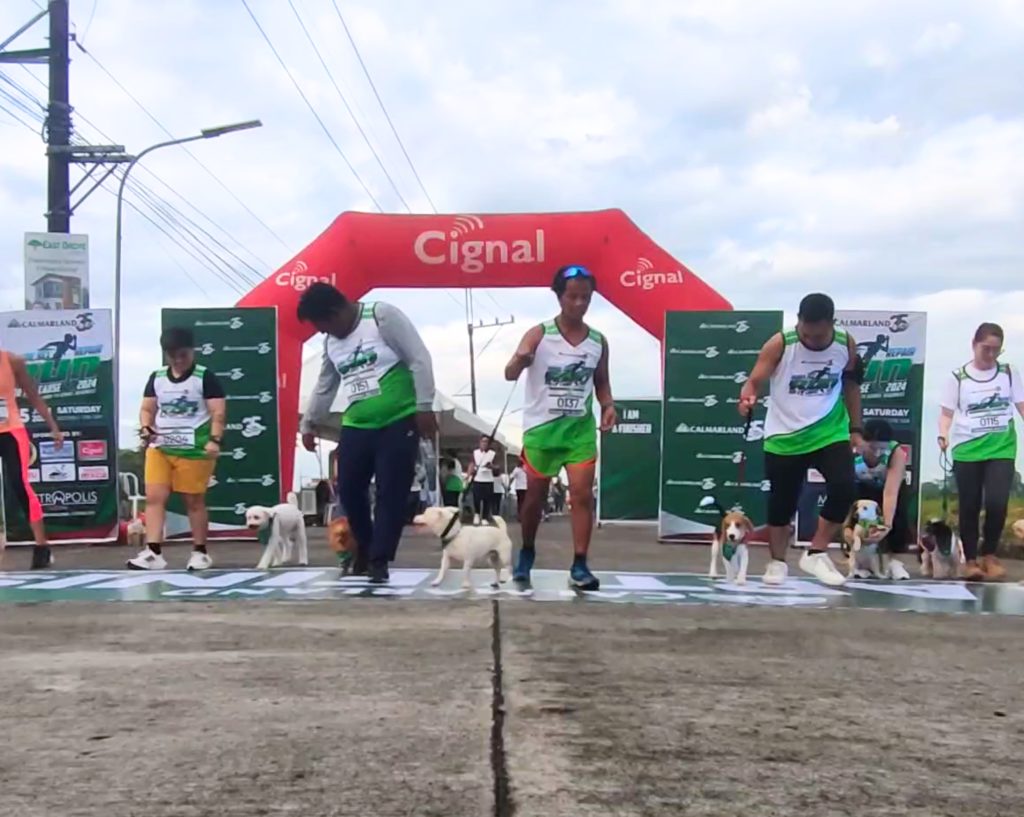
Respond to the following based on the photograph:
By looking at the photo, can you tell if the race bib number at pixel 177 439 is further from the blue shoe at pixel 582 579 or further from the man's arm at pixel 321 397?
the blue shoe at pixel 582 579

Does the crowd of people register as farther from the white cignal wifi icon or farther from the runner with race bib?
the white cignal wifi icon

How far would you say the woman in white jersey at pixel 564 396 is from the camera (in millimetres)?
5902

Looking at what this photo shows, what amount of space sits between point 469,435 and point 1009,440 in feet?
65.5

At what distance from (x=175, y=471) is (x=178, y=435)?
0.29 m

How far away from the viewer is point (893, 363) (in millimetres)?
11656

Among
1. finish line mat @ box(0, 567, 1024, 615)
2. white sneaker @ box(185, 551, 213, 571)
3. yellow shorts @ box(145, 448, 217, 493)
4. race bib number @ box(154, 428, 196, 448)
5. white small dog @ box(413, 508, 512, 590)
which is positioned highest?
race bib number @ box(154, 428, 196, 448)

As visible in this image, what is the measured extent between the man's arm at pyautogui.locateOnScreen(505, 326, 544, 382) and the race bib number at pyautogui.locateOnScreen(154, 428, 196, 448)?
8.77ft

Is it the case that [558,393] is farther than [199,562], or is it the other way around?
[199,562]

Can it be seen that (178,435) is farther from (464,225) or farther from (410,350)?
(464,225)

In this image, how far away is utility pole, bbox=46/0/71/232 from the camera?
15812 millimetres

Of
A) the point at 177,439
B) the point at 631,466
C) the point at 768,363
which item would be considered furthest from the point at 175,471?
the point at 631,466

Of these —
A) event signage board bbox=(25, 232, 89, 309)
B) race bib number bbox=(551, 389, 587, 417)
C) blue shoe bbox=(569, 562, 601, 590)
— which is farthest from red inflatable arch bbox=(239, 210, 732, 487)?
blue shoe bbox=(569, 562, 601, 590)

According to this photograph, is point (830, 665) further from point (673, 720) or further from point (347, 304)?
point (347, 304)

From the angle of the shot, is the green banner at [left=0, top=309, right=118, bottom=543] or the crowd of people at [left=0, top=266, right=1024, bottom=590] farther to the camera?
the green banner at [left=0, top=309, right=118, bottom=543]
